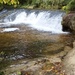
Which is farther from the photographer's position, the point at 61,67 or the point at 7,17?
the point at 7,17

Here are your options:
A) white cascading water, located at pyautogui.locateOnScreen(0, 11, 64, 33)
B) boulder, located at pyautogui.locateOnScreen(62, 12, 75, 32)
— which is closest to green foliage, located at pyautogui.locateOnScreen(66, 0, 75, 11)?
boulder, located at pyautogui.locateOnScreen(62, 12, 75, 32)

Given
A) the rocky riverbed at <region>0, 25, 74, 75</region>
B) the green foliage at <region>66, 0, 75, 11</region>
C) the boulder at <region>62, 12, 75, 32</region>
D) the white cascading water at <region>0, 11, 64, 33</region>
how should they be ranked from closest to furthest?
the rocky riverbed at <region>0, 25, 74, 75</region>
the boulder at <region>62, 12, 75, 32</region>
the green foliage at <region>66, 0, 75, 11</region>
the white cascading water at <region>0, 11, 64, 33</region>

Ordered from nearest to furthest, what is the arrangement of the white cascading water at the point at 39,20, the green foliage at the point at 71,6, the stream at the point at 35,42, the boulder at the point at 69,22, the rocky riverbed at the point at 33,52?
the rocky riverbed at the point at 33,52
the stream at the point at 35,42
the boulder at the point at 69,22
the green foliage at the point at 71,6
the white cascading water at the point at 39,20

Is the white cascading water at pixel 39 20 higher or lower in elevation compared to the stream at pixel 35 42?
lower

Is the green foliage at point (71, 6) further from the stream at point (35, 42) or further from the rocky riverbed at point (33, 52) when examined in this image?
Result: the rocky riverbed at point (33, 52)

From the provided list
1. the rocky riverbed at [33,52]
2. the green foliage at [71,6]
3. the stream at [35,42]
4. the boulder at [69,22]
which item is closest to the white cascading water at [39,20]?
the stream at [35,42]

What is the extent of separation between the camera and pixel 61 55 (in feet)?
35.3

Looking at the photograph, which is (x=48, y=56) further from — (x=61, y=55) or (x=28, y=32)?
(x=28, y=32)

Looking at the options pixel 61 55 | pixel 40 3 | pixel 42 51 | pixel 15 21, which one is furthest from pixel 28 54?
pixel 40 3

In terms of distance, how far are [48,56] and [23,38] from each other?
4.74 metres

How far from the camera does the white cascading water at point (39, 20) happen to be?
19625 millimetres

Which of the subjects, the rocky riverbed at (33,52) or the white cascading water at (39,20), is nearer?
the rocky riverbed at (33,52)

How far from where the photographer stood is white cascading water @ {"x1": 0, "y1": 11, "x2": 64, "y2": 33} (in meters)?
19.6

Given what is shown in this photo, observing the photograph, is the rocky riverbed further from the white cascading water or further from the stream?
the white cascading water
